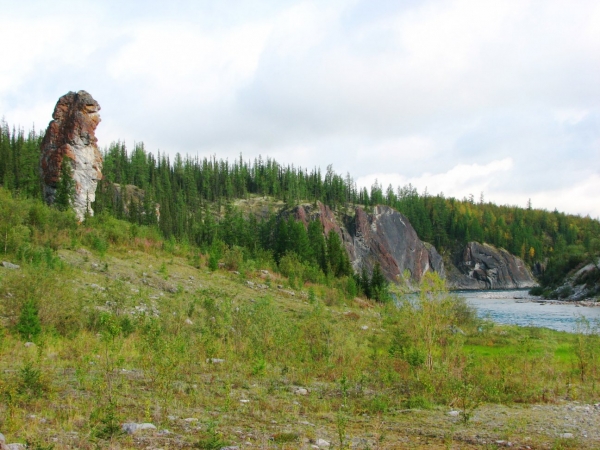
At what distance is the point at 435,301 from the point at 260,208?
11081 cm

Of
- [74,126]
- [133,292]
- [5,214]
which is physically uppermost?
[74,126]

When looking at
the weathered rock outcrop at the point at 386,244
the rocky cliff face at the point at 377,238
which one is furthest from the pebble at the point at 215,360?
the weathered rock outcrop at the point at 386,244

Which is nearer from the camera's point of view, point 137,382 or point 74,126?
point 137,382

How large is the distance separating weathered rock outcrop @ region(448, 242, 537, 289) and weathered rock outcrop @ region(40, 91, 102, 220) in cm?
11775

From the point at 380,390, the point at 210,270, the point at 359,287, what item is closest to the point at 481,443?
the point at 380,390

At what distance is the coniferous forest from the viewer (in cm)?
7625

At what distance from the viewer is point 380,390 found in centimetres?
1257

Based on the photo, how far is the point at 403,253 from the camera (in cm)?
12762

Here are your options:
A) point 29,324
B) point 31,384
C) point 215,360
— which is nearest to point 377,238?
point 215,360

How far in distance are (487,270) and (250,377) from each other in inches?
5759

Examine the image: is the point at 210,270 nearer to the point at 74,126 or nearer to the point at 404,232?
the point at 74,126

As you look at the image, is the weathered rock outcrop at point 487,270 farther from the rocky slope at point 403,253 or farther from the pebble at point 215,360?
the pebble at point 215,360

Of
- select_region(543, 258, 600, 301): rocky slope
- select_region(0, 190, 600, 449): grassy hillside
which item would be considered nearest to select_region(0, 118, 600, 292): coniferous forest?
select_region(543, 258, 600, 301): rocky slope

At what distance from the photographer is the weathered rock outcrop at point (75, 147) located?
44.0m
